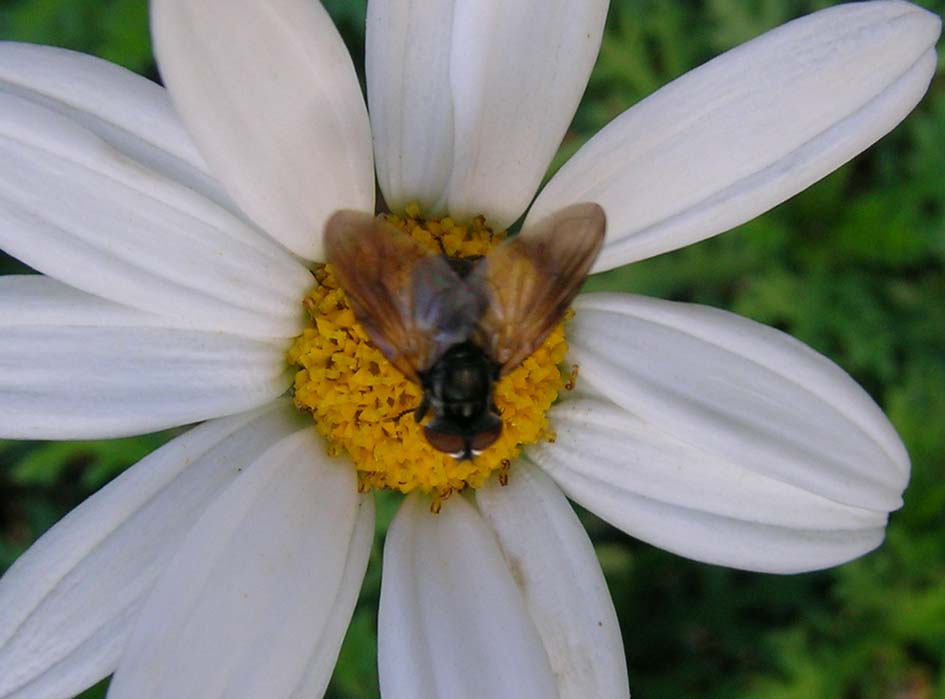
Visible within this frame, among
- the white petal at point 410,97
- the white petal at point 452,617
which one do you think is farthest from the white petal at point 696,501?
the white petal at point 410,97

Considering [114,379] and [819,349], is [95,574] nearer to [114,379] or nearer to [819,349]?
[114,379]

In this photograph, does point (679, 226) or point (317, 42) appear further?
point (679, 226)

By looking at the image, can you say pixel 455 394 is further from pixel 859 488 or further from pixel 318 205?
pixel 859 488

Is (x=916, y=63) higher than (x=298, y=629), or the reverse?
(x=916, y=63)

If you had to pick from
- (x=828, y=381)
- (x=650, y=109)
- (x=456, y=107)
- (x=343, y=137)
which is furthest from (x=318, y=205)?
(x=828, y=381)

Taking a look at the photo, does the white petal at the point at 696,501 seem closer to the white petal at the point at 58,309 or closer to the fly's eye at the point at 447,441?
the fly's eye at the point at 447,441

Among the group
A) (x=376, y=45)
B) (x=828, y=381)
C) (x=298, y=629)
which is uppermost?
(x=376, y=45)
